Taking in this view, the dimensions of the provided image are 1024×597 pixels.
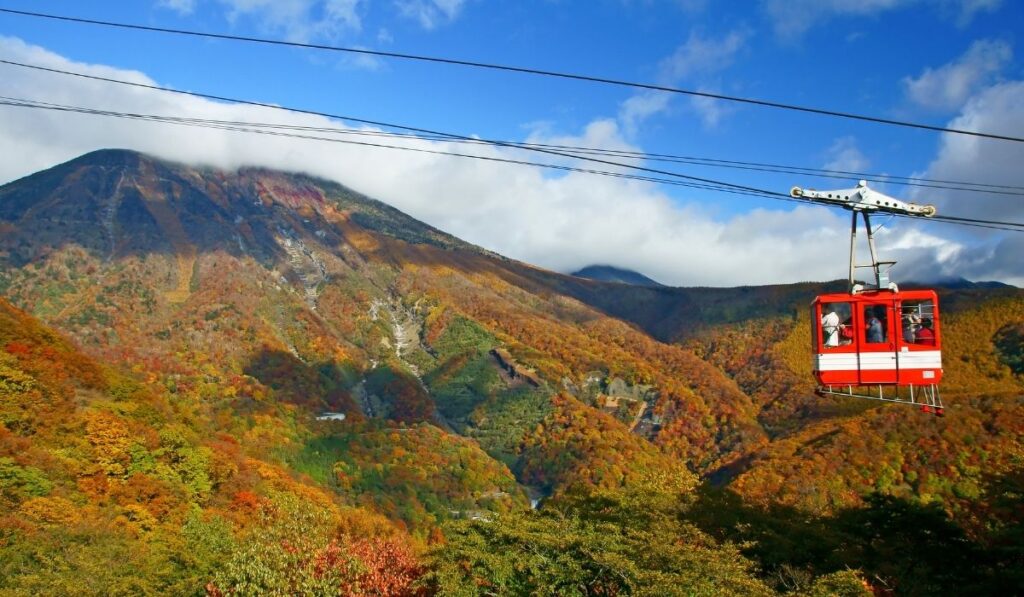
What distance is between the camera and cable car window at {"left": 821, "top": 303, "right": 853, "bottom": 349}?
17422 millimetres

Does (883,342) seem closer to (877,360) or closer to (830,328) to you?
(877,360)

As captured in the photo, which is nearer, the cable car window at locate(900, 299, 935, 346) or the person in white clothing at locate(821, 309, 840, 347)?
the cable car window at locate(900, 299, 935, 346)

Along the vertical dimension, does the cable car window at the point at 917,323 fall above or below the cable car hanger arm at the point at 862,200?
below

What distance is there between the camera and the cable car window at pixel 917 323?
16828 millimetres

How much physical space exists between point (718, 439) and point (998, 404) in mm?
80033

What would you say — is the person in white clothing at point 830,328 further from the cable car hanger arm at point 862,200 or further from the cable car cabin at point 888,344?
the cable car hanger arm at point 862,200

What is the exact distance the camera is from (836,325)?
17.6 metres

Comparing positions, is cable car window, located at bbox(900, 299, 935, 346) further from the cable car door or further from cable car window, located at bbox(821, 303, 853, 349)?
cable car window, located at bbox(821, 303, 853, 349)

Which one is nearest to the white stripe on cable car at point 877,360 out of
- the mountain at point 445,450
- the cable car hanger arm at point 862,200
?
the cable car hanger arm at point 862,200

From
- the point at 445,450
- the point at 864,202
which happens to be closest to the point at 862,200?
the point at 864,202

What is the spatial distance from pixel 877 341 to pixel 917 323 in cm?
100

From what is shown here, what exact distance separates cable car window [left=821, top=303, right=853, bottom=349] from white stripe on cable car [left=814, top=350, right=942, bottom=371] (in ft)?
1.09

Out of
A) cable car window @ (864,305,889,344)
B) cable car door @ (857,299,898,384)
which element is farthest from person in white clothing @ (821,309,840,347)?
cable car window @ (864,305,889,344)

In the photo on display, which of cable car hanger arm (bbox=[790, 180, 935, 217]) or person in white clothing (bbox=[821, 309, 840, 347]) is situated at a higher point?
cable car hanger arm (bbox=[790, 180, 935, 217])
